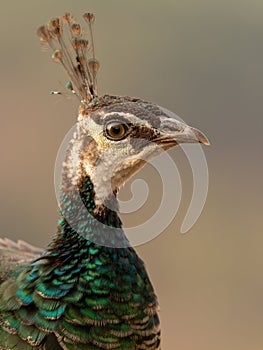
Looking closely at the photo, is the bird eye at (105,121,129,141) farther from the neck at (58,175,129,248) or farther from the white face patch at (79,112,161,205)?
the neck at (58,175,129,248)

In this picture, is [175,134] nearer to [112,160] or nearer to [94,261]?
[112,160]

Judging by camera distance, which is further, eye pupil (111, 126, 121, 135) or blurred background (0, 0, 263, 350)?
blurred background (0, 0, 263, 350)

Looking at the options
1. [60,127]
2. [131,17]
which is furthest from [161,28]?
[60,127]

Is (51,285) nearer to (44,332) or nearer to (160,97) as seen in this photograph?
(44,332)

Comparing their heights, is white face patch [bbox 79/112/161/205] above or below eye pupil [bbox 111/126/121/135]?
below

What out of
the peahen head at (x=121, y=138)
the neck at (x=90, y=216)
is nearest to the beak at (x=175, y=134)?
the peahen head at (x=121, y=138)

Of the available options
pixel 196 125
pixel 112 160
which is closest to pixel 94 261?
pixel 112 160

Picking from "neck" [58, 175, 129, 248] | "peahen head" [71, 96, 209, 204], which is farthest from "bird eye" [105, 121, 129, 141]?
"neck" [58, 175, 129, 248]
